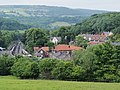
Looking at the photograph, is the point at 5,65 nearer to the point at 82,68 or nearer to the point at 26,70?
the point at 26,70

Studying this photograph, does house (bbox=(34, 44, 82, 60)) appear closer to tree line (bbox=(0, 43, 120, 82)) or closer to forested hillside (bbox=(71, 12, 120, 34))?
tree line (bbox=(0, 43, 120, 82))

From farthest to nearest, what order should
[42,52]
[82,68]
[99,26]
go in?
1. [99,26]
2. [42,52]
3. [82,68]

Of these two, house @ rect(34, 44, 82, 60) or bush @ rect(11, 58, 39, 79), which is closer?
bush @ rect(11, 58, 39, 79)

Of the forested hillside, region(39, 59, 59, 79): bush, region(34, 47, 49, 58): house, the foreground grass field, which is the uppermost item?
the foreground grass field

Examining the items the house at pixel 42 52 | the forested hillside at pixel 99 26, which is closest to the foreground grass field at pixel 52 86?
the house at pixel 42 52

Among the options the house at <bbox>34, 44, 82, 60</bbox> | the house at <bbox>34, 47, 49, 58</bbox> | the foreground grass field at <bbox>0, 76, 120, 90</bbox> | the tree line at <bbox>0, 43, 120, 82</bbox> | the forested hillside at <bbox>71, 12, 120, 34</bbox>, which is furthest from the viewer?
the forested hillside at <bbox>71, 12, 120, 34</bbox>

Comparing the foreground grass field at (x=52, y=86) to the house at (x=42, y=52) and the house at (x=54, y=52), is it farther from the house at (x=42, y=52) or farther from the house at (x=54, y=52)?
the house at (x=42, y=52)

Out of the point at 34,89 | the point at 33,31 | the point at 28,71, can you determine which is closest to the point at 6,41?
the point at 33,31

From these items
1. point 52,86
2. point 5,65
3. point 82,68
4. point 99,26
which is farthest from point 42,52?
point 99,26

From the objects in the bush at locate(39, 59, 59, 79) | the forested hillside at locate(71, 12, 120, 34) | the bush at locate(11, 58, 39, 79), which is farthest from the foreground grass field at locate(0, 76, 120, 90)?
the forested hillside at locate(71, 12, 120, 34)

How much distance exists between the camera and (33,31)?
313ft

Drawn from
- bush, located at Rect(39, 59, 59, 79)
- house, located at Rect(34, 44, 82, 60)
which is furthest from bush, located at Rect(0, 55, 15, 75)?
house, located at Rect(34, 44, 82, 60)

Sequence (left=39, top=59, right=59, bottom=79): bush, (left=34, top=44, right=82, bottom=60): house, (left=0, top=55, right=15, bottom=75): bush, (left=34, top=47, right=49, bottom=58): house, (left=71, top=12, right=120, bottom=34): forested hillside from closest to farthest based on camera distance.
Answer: (left=39, top=59, right=59, bottom=79): bush < (left=0, top=55, right=15, bottom=75): bush < (left=34, top=44, right=82, bottom=60): house < (left=34, top=47, right=49, bottom=58): house < (left=71, top=12, right=120, bottom=34): forested hillside

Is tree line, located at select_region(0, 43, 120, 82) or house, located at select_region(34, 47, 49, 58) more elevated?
tree line, located at select_region(0, 43, 120, 82)
